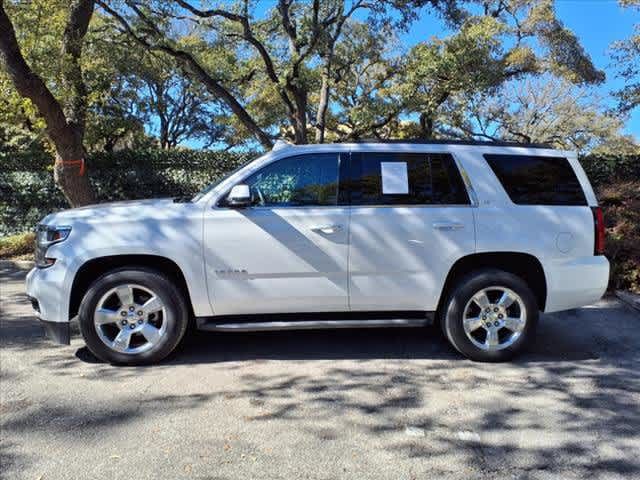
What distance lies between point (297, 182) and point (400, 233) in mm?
976

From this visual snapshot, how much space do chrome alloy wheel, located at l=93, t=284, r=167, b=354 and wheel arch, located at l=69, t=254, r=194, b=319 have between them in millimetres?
219

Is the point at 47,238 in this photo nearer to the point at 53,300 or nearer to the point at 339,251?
the point at 53,300

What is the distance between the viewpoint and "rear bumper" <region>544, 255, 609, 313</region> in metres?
4.61

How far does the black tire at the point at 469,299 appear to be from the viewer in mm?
4559

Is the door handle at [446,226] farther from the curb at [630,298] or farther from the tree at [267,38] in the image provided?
the tree at [267,38]

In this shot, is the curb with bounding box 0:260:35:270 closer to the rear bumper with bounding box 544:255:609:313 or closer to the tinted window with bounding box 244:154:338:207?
the tinted window with bounding box 244:154:338:207

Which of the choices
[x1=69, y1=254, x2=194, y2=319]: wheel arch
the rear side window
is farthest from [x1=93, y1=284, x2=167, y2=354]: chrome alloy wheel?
the rear side window

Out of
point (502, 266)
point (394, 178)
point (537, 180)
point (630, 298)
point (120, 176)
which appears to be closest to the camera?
point (394, 178)

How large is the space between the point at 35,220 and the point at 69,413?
10366 mm

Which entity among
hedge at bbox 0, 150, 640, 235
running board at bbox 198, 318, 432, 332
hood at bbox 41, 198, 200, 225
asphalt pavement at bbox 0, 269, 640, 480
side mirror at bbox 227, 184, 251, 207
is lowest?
asphalt pavement at bbox 0, 269, 640, 480

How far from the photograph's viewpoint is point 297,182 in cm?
459

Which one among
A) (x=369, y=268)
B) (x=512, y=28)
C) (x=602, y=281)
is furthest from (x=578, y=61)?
(x=369, y=268)

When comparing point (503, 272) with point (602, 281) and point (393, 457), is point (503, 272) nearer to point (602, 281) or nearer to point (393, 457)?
point (602, 281)

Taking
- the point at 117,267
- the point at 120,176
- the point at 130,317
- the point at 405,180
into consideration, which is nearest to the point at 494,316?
the point at 405,180
